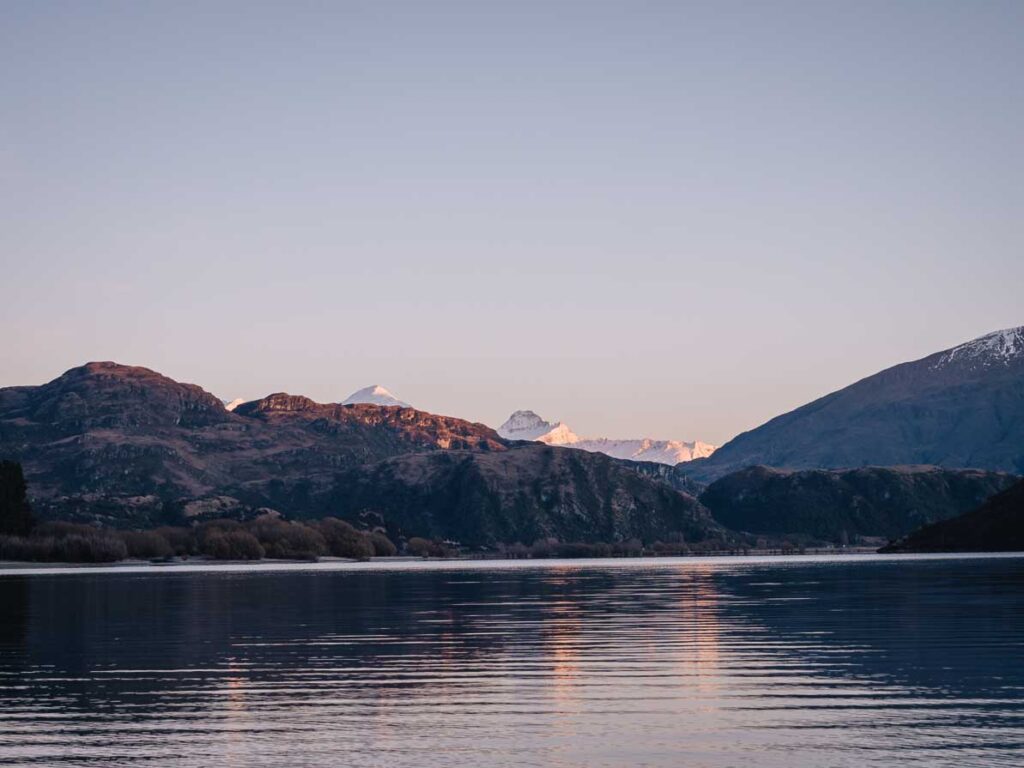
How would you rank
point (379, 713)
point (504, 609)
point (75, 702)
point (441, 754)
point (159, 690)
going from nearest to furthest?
point (441, 754), point (379, 713), point (75, 702), point (159, 690), point (504, 609)

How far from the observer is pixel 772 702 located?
1635 inches

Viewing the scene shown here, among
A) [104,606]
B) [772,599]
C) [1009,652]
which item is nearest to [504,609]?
[772,599]

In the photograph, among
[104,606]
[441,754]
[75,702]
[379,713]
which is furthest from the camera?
[104,606]

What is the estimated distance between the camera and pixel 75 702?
4388 cm

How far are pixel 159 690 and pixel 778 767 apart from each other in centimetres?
2399

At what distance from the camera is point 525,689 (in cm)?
4603

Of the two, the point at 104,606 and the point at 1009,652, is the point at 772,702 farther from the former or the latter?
the point at 104,606

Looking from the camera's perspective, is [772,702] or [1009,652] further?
[1009,652]

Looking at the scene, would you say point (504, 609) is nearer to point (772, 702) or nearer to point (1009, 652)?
point (1009, 652)

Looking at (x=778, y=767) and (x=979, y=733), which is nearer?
(x=778, y=767)

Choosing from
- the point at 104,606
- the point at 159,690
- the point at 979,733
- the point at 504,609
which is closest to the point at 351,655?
the point at 159,690

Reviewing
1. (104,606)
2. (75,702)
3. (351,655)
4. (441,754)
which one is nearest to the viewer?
(441,754)

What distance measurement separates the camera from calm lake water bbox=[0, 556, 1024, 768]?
33.9m

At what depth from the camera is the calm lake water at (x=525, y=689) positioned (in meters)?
33.9
